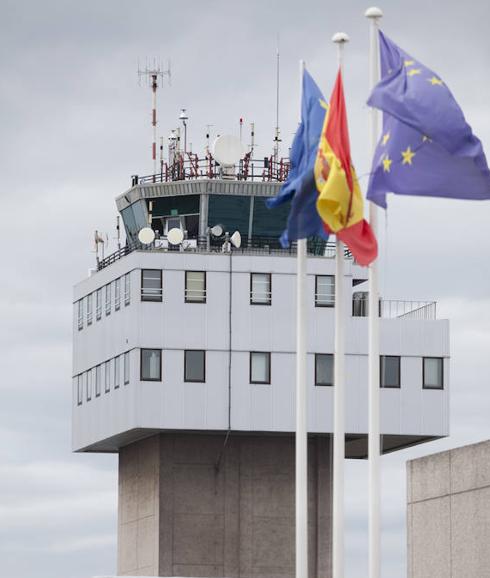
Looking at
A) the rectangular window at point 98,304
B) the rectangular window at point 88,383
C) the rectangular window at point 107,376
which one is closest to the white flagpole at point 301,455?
the rectangular window at point 107,376

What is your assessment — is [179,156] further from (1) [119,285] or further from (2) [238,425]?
(2) [238,425]

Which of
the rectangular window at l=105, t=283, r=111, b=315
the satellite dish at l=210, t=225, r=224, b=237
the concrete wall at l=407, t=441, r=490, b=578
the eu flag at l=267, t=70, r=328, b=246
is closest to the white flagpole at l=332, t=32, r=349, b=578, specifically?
the eu flag at l=267, t=70, r=328, b=246

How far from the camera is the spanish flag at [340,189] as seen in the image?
37562 millimetres

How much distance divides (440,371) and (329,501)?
7.38 metres

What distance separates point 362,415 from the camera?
7975cm

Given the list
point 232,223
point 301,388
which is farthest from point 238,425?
point 301,388

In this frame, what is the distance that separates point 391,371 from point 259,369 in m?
5.70

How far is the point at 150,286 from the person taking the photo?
80.2 metres

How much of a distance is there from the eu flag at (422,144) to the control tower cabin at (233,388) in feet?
140

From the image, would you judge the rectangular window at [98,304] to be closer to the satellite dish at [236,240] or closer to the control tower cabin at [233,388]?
the control tower cabin at [233,388]

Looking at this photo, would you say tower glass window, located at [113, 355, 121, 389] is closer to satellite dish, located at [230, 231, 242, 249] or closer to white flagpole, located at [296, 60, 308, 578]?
satellite dish, located at [230, 231, 242, 249]

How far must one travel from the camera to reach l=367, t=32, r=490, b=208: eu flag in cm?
3625

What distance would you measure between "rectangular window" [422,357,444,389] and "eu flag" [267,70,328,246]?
137 feet

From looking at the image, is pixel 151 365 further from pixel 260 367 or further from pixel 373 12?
pixel 373 12
